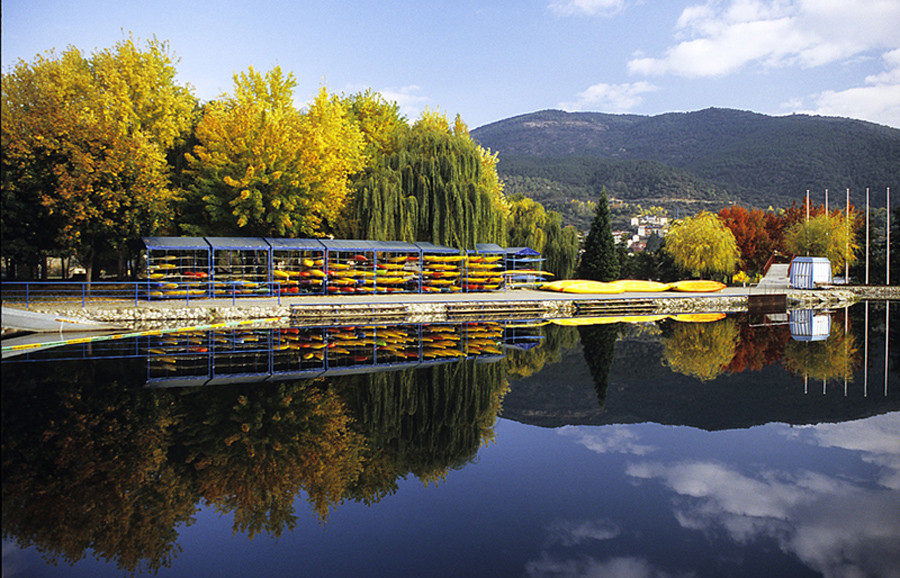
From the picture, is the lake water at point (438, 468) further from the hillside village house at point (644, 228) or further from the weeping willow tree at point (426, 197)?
the hillside village house at point (644, 228)

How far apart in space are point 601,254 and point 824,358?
24367 millimetres

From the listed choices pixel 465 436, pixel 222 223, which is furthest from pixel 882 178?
pixel 465 436

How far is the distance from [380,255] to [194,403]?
1773cm

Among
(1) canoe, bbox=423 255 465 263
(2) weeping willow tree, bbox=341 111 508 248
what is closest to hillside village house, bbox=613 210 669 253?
(2) weeping willow tree, bbox=341 111 508 248

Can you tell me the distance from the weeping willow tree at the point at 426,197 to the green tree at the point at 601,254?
13.3m

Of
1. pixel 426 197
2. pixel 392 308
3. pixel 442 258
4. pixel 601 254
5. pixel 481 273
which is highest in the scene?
pixel 426 197

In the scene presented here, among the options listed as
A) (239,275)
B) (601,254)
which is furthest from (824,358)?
(601,254)

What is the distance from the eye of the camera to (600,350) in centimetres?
1465

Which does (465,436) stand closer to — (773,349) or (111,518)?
(111,518)

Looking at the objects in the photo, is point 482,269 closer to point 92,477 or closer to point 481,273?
point 481,273

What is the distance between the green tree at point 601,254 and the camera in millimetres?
37875

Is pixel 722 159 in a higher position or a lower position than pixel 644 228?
higher

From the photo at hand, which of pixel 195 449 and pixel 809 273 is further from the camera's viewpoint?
pixel 809 273

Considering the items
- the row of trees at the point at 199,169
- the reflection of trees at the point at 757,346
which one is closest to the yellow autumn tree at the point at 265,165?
the row of trees at the point at 199,169
